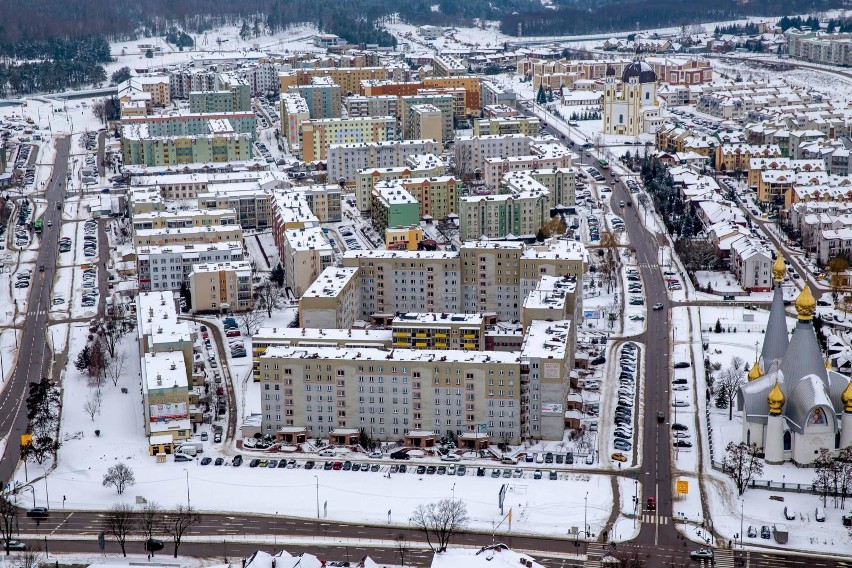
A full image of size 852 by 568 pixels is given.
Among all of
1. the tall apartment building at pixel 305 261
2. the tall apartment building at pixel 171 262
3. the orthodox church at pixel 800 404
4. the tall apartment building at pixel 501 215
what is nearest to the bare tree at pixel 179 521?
the orthodox church at pixel 800 404

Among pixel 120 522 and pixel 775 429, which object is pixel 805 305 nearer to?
pixel 775 429

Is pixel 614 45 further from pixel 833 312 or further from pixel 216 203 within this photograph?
pixel 833 312

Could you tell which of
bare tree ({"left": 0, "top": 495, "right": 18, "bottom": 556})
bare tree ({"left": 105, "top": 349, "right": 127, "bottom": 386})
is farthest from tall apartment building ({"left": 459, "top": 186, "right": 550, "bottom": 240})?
bare tree ({"left": 0, "top": 495, "right": 18, "bottom": 556})

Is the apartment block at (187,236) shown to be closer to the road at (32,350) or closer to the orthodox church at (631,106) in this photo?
the road at (32,350)

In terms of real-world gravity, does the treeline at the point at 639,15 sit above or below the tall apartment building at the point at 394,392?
above

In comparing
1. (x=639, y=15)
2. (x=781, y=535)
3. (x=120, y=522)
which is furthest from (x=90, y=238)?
(x=639, y=15)
